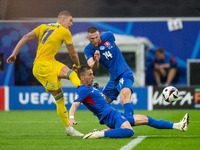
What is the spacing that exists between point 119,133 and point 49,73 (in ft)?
5.48

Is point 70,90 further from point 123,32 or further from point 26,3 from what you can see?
point 26,3

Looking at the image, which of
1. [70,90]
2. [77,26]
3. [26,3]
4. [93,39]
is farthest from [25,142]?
[26,3]

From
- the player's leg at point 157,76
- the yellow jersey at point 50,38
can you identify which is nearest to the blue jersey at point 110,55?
the yellow jersey at point 50,38

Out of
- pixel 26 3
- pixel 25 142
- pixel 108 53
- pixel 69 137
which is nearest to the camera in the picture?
pixel 25 142

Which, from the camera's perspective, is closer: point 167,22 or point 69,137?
point 69,137

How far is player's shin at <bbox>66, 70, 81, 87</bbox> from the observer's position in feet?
24.0

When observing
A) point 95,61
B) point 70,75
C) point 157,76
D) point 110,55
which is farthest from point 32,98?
point 95,61

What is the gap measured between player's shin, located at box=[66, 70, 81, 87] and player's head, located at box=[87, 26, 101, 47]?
2.26ft

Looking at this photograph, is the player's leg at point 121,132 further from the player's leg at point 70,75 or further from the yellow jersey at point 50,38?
the yellow jersey at point 50,38

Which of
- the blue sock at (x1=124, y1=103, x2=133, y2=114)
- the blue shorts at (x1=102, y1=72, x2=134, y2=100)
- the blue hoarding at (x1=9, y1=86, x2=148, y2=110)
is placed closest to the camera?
the blue sock at (x1=124, y1=103, x2=133, y2=114)

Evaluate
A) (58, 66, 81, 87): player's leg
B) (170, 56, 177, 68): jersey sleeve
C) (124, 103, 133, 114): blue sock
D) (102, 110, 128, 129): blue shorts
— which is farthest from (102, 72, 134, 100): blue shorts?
(170, 56, 177, 68): jersey sleeve

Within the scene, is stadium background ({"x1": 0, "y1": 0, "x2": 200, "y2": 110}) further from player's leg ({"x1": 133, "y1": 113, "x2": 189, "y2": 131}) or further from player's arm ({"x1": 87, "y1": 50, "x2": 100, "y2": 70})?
player's leg ({"x1": 133, "y1": 113, "x2": 189, "y2": 131})

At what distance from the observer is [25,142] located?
6836 mm

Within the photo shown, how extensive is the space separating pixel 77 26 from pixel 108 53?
33.3 ft
